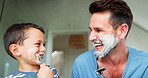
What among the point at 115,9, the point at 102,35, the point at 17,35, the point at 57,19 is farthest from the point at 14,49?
the point at 57,19

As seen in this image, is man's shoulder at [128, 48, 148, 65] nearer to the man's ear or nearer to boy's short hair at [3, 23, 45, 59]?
the man's ear

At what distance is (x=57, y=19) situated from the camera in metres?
1.97

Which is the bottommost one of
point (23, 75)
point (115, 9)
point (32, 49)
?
point (23, 75)

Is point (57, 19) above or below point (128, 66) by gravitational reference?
above

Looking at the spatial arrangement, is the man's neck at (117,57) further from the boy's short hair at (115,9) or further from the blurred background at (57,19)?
the blurred background at (57,19)

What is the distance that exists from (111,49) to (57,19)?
49.7 inches

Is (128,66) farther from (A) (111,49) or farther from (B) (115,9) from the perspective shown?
(B) (115,9)

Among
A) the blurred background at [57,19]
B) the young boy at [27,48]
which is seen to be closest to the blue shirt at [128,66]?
the young boy at [27,48]

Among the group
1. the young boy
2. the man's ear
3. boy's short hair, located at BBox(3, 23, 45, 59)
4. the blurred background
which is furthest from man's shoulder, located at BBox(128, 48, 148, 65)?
the blurred background

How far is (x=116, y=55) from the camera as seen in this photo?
2.80 feet

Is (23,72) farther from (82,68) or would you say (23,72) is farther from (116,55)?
(116,55)

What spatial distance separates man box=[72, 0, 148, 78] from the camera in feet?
2.57

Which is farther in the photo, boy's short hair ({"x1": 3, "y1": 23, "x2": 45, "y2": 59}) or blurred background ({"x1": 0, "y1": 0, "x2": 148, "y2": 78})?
blurred background ({"x1": 0, "y1": 0, "x2": 148, "y2": 78})

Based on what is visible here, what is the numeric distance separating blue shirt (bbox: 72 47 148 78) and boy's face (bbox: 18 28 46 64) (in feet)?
0.72
